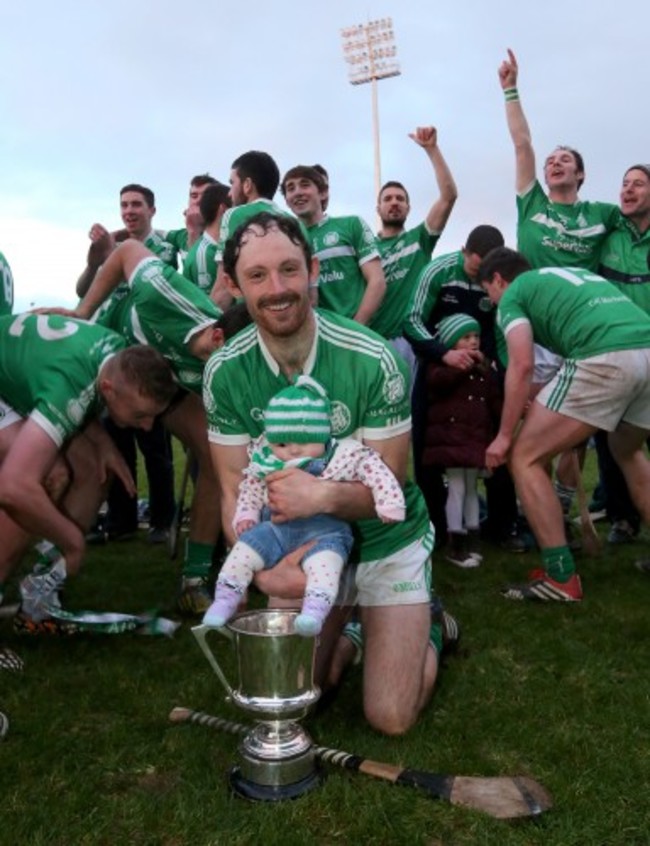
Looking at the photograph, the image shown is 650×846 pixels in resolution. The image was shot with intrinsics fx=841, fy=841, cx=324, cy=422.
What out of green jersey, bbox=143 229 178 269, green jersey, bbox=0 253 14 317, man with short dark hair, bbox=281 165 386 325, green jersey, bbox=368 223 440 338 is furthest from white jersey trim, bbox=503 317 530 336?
green jersey, bbox=143 229 178 269

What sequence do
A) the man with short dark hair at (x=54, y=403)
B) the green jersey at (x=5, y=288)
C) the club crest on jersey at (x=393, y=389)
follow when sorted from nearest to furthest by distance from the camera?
1. the club crest on jersey at (x=393, y=389)
2. the man with short dark hair at (x=54, y=403)
3. the green jersey at (x=5, y=288)

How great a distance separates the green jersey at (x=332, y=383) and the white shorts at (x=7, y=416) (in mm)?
1391

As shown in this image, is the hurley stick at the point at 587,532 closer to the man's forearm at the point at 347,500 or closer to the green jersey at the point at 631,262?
the green jersey at the point at 631,262

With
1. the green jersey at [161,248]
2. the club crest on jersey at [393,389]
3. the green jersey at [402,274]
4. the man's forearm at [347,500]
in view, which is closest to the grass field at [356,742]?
the man's forearm at [347,500]

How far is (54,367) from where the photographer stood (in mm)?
3725

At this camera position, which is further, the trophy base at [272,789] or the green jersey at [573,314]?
the green jersey at [573,314]

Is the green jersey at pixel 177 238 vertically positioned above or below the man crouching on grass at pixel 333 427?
above

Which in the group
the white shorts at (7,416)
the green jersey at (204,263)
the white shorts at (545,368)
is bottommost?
the white shorts at (545,368)

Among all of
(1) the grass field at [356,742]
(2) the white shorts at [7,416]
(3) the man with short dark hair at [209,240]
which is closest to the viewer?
(1) the grass field at [356,742]

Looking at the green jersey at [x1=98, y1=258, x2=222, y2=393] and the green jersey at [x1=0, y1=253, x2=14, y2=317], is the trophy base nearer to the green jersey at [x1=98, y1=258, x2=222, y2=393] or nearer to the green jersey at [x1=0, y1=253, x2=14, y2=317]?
the green jersey at [x1=98, y1=258, x2=222, y2=393]

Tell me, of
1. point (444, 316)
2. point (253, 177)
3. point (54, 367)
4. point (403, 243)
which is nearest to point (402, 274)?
point (403, 243)

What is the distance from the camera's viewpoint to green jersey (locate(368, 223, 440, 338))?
6.24 m

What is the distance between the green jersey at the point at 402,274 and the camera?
6.24 metres

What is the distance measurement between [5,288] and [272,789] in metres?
2.86
